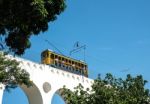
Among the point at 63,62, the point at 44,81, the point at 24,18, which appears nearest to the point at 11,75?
the point at 24,18

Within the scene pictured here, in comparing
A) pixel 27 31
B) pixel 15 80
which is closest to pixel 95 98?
pixel 15 80

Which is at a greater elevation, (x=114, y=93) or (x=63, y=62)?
(x=63, y=62)

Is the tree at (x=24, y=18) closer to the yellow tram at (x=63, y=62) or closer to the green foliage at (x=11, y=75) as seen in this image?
the green foliage at (x=11, y=75)

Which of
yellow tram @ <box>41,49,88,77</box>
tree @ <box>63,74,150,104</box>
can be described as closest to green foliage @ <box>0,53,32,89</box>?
tree @ <box>63,74,150,104</box>

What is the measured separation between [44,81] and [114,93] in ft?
49.7

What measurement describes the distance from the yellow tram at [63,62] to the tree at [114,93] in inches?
698

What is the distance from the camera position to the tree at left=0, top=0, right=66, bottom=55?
51.2ft

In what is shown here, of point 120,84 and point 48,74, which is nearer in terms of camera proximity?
point 120,84

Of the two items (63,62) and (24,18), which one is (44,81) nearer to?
(63,62)

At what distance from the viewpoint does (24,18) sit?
16.2 metres

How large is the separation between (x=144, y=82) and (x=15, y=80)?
382 inches

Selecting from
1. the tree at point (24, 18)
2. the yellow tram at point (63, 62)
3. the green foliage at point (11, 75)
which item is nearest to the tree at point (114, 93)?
the green foliage at point (11, 75)

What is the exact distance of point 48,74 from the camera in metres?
43.2

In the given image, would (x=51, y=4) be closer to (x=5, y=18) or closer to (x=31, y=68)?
(x=5, y=18)
